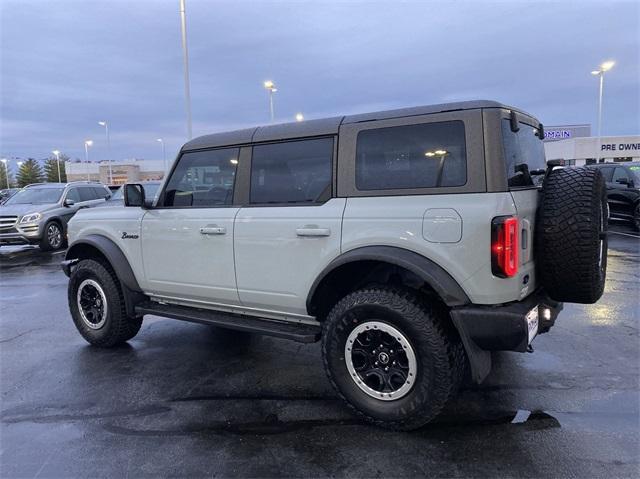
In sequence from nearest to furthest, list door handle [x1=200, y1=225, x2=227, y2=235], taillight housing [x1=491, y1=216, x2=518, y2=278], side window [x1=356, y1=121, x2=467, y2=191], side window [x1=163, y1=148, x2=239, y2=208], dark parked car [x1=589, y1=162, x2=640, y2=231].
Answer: taillight housing [x1=491, y1=216, x2=518, y2=278]
side window [x1=356, y1=121, x2=467, y2=191]
door handle [x1=200, y1=225, x2=227, y2=235]
side window [x1=163, y1=148, x2=239, y2=208]
dark parked car [x1=589, y1=162, x2=640, y2=231]

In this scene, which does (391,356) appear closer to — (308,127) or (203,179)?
(308,127)

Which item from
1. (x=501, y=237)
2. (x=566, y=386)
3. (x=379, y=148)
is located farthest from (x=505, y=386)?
(x=379, y=148)

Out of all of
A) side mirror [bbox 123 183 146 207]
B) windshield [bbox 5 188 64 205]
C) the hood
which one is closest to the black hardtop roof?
side mirror [bbox 123 183 146 207]

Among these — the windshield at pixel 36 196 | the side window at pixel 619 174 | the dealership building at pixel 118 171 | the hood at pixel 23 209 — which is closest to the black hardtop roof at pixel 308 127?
the hood at pixel 23 209

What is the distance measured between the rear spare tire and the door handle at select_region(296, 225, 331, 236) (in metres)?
1.44

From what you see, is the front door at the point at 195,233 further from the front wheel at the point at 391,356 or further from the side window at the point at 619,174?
the side window at the point at 619,174

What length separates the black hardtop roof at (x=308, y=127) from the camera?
310 centimetres

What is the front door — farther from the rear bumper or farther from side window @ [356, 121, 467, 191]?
the rear bumper

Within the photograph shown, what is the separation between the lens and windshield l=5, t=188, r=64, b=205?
13.2 m

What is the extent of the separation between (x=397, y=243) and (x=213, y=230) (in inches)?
65.2

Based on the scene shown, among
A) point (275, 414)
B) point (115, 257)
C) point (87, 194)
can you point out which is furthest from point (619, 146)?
point (275, 414)

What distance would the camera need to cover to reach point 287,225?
3.57 m

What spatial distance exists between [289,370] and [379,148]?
2.12 m

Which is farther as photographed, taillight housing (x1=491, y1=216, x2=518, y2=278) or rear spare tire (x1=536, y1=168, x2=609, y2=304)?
rear spare tire (x1=536, y1=168, x2=609, y2=304)
